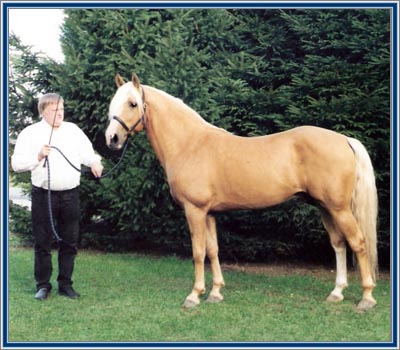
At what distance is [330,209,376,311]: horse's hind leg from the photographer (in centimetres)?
511

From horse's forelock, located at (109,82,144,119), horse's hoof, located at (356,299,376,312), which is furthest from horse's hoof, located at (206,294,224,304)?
horse's forelock, located at (109,82,144,119)

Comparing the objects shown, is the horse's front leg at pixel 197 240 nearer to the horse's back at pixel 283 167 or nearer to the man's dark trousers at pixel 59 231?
the horse's back at pixel 283 167

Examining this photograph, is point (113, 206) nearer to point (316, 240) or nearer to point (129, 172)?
point (129, 172)

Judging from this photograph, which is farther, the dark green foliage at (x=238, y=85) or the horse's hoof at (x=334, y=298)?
the dark green foliage at (x=238, y=85)

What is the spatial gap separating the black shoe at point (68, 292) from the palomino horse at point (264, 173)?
1.28m

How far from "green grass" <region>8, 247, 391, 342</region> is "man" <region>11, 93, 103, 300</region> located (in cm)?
34

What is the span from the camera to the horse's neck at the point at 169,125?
212 inches

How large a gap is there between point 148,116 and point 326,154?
5.99ft

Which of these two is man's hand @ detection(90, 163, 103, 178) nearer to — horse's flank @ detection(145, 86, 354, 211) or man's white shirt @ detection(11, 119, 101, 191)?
man's white shirt @ detection(11, 119, 101, 191)

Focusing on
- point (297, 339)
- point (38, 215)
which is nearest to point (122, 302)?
Result: point (38, 215)

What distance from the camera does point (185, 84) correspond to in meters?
6.91

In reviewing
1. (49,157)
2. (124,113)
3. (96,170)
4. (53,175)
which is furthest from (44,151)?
(124,113)

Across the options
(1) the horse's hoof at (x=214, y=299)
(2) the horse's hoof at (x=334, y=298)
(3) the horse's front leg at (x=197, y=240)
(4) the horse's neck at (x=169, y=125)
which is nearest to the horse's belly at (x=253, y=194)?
(3) the horse's front leg at (x=197, y=240)
